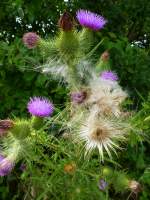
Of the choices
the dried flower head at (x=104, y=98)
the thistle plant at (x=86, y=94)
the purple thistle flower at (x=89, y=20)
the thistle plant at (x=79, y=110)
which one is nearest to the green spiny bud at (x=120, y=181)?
the thistle plant at (x=79, y=110)

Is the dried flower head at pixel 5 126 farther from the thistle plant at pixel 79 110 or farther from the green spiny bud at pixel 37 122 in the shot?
the green spiny bud at pixel 37 122

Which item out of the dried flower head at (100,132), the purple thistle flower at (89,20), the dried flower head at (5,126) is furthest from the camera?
the purple thistle flower at (89,20)

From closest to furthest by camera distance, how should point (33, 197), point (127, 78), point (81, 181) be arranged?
point (81, 181) → point (33, 197) → point (127, 78)

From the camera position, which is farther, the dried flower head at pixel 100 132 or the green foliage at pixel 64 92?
the green foliage at pixel 64 92

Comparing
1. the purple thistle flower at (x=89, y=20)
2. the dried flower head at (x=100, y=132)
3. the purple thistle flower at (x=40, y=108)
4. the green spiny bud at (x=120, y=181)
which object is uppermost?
the purple thistle flower at (x=89, y=20)

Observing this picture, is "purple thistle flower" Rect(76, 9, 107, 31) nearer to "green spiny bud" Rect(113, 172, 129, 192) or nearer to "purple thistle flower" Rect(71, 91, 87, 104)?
"purple thistle flower" Rect(71, 91, 87, 104)

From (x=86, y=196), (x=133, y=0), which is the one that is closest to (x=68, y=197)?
(x=86, y=196)

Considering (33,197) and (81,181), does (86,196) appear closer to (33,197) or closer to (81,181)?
(81,181)

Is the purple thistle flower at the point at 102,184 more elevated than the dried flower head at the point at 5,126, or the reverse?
the dried flower head at the point at 5,126

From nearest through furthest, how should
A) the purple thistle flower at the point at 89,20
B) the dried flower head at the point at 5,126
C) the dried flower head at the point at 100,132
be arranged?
the dried flower head at the point at 100,132
the dried flower head at the point at 5,126
the purple thistle flower at the point at 89,20
